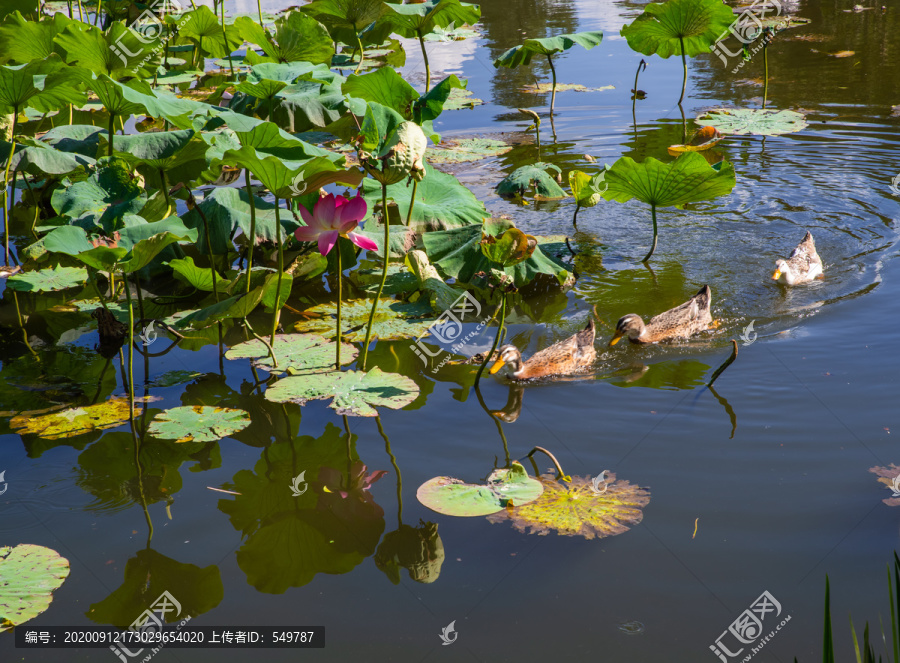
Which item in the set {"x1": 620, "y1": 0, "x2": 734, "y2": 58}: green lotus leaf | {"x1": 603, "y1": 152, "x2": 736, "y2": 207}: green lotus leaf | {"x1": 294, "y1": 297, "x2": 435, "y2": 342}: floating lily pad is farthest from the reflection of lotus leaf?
{"x1": 620, "y1": 0, "x2": 734, "y2": 58}: green lotus leaf

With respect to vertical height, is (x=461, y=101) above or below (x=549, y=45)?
below

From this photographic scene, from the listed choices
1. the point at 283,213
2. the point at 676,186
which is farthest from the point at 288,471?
the point at 676,186

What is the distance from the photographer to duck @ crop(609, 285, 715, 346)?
4152 mm

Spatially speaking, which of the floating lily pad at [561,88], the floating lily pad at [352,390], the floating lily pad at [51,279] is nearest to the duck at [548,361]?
the floating lily pad at [352,390]

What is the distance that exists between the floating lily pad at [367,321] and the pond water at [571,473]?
143 millimetres

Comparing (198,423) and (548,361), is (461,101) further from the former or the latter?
(198,423)

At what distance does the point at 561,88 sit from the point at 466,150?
8.87 ft

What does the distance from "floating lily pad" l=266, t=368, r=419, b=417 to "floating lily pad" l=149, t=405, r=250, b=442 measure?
20 cm

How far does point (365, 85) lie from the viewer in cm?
530

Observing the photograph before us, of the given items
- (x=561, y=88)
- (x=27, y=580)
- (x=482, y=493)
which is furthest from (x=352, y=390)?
(x=561, y=88)

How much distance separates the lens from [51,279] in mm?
4762

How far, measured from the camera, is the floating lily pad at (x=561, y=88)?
950 cm

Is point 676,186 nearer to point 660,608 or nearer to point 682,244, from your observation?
point 682,244

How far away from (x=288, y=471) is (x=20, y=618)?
1127 mm
